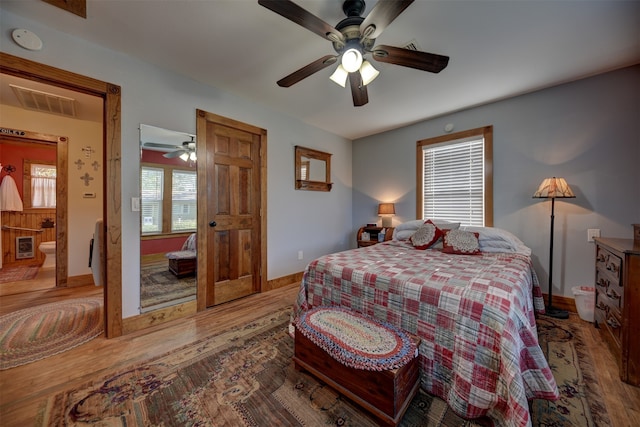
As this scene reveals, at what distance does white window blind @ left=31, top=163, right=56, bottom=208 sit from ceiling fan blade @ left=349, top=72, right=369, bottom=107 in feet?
20.7

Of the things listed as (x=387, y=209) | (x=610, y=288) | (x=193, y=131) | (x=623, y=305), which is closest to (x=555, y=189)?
(x=610, y=288)

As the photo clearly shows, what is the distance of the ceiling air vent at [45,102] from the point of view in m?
2.69

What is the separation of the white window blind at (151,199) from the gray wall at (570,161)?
12.7 ft

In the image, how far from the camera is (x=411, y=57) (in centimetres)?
162

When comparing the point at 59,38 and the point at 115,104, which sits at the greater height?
the point at 59,38

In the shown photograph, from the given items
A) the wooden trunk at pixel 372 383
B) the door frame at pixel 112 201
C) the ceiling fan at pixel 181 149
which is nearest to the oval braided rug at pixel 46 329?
the door frame at pixel 112 201

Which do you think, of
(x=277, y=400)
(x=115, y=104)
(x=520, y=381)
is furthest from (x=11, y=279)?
(x=520, y=381)

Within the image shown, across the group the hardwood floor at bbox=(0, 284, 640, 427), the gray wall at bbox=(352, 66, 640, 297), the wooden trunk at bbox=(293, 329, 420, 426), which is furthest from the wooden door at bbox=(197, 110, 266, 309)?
the gray wall at bbox=(352, 66, 640, 297)

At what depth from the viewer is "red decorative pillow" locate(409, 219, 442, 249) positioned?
9.04ft

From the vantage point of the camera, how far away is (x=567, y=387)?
4.96ft

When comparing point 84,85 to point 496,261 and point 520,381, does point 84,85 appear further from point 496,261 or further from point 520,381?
point 496,261

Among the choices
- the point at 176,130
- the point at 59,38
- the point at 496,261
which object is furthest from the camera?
the point at 176,130

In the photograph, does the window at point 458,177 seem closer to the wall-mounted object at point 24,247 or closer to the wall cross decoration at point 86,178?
the wall cross decoration at point 86,178

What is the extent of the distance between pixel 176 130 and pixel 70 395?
2286 mm
